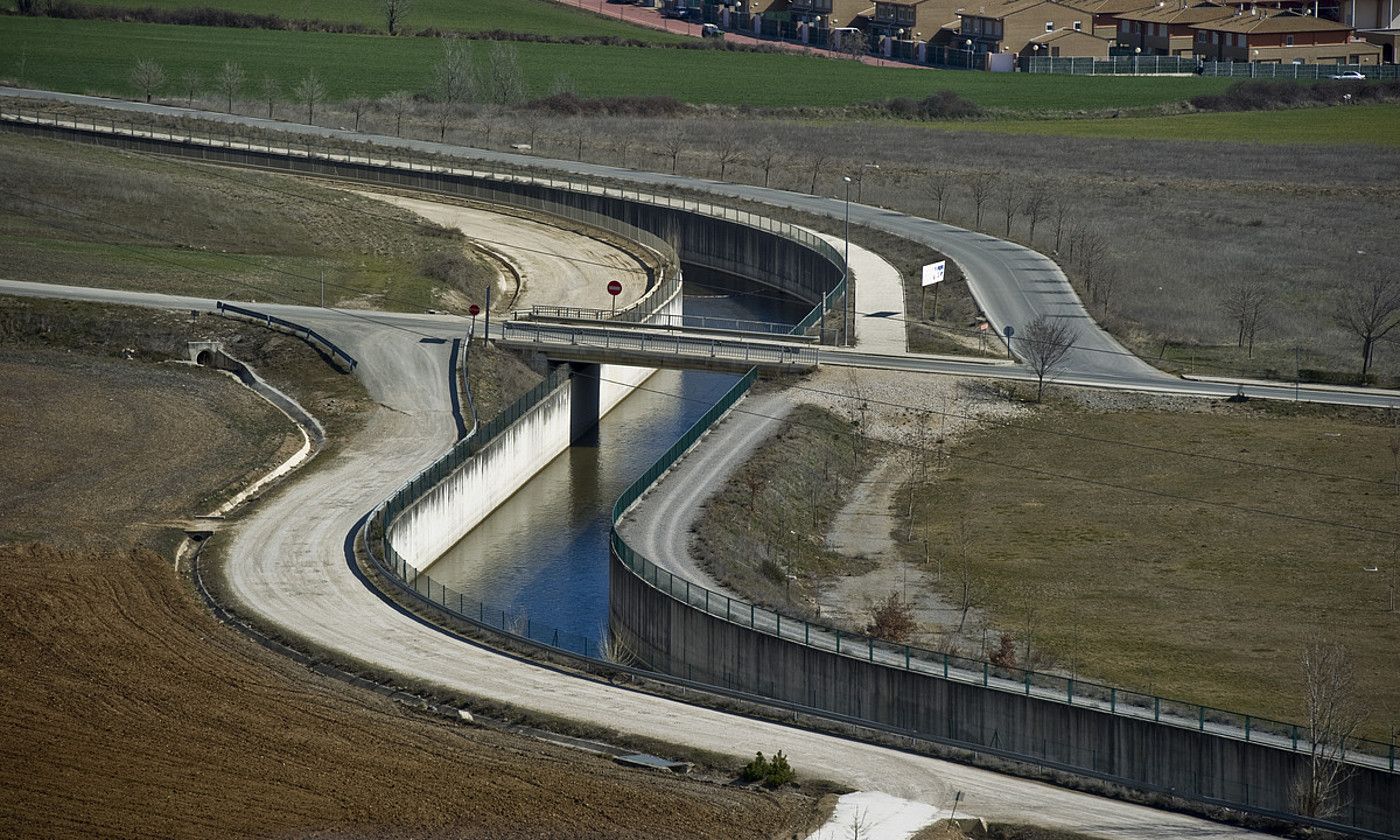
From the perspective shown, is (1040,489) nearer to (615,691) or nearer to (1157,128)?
(615,691)

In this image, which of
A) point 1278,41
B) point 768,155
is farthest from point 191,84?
point 1278,41

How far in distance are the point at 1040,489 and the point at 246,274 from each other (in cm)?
4135

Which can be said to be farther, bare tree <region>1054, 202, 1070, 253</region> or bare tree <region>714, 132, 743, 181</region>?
bare tree <region>714, 132, 743, 181</region>

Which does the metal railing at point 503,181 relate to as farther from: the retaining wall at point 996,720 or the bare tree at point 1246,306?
the retaining wall at point 996,720

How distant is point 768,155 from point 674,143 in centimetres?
1248

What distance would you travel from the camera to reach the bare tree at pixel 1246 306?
7664 centimetres

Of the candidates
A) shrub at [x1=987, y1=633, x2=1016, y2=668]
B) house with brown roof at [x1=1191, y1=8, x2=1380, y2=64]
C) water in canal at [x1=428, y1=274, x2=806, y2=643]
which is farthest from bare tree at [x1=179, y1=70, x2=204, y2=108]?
shrub at [x1=987, y1=633, x2=1016, y2=668]

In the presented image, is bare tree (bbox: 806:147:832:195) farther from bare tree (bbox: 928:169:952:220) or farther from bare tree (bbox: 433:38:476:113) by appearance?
bare tree (bbox: 433:38:476:113)

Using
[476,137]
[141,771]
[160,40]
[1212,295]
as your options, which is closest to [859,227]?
[1212,295]

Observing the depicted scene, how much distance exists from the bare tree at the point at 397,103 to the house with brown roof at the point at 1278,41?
80.2 m

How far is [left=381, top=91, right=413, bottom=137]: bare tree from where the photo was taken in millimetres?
142750

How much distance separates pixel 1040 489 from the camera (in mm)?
59531

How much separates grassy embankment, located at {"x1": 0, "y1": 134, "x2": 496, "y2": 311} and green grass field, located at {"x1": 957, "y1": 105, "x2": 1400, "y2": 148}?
217ft

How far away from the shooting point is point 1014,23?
7239 inches
